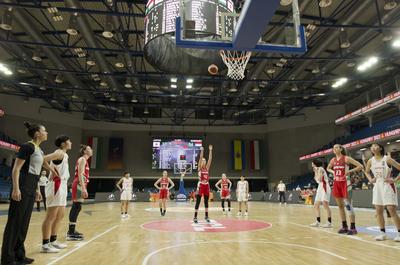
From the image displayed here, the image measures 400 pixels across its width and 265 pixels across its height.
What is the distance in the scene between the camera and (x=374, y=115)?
97.8 ft

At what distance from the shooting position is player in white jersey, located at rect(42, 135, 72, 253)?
18.0ft

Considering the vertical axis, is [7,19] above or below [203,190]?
above

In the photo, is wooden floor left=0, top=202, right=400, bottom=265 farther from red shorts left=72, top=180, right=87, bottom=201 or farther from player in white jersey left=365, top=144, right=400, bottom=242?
red shorts left=72, top=180, right=87, bottom=201

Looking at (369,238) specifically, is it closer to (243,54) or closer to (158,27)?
(243,54)

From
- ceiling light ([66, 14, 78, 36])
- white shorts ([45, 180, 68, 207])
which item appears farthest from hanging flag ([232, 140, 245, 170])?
white shorts ([45, 180, 68, 207])

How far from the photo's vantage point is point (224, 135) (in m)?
38.0

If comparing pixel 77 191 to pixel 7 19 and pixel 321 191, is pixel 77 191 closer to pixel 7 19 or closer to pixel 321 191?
pixel 321 191

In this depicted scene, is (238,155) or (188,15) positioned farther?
(238,155)

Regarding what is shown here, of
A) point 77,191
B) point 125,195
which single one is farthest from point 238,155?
point 77,191

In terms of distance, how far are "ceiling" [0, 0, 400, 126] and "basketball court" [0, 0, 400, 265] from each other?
133mm

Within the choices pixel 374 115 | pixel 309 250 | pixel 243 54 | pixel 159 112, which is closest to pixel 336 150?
pixel 309 250

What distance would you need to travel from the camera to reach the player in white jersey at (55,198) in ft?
18.0

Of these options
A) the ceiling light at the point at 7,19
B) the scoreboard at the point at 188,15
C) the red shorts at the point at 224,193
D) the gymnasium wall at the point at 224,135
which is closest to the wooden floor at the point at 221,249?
the scoreboard at the point at 188,15

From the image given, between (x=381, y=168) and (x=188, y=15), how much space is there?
19.6 ft
